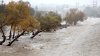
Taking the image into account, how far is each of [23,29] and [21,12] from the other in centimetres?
359

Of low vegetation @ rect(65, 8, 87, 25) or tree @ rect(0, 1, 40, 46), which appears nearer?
tree @ rect(0, 1, 40, 46)

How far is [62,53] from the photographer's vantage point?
3450cm

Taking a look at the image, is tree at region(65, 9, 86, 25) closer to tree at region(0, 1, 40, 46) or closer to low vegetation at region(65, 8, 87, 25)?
low vegetation at region(65, 8, 87, 25)

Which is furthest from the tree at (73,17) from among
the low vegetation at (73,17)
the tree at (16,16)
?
the tree at (16,16)

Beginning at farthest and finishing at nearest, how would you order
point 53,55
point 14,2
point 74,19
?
1. point 74,19
2. point 14,2
3. point 53,55

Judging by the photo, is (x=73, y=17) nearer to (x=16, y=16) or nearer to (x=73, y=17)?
(x=73, y=17)

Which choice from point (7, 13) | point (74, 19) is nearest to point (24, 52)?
point (7, 13)

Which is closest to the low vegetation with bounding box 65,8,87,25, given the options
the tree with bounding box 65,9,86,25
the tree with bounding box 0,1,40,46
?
the tree with bounding box 65,9,86,25

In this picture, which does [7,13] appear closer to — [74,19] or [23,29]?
[23,29]

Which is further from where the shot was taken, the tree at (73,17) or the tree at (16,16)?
the tree at (73,17)

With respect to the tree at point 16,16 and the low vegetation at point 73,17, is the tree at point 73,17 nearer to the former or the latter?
the low vegetation at point 73,17

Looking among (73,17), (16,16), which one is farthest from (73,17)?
(16,16)

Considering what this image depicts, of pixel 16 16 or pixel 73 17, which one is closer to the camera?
pixel 16 16

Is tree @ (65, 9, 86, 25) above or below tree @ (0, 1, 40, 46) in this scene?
below
